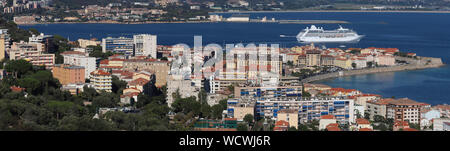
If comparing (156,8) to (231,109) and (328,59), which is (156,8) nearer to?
(328,59)

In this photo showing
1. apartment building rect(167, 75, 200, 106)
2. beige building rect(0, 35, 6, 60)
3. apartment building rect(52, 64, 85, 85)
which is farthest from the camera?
beige building rect(0, 35, 6, 60)

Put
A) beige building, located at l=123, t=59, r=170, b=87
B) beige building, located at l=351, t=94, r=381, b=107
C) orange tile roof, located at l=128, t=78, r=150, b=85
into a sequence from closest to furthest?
beige building, located at l=351, t=94, r=381, b=107
orange tile roof, located at l=128, t=78, r=150, b=85
beige building, located at l=123, t=59, r=170, b=87

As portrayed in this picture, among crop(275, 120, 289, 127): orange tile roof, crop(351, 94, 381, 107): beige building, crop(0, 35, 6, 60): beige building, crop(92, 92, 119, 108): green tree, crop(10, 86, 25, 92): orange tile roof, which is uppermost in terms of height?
crop(0, 35, 6, 60): beige building

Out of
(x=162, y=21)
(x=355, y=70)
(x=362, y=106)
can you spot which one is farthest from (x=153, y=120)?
(x=162, y=21)

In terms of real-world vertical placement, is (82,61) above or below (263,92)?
above

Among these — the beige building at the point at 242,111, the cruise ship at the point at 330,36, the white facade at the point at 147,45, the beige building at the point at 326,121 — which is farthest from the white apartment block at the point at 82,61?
the cruise ship at the point at 330,36

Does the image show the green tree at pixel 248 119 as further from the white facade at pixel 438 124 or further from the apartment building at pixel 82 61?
the apartment building at pixel 82 61

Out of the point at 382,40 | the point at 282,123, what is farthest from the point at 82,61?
the point at 382,40

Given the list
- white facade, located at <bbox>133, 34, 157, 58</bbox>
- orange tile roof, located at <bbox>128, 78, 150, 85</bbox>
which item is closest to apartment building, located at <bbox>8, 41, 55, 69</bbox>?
orange tile roof, located at <bbox>128, 78, 150, 85</bbox>

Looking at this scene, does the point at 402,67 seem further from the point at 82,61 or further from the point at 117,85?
the point at 117,85

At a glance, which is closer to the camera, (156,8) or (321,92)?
(321,92)

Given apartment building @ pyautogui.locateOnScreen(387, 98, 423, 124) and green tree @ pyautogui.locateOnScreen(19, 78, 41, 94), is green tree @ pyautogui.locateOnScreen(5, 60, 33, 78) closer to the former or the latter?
green tree @ pyautogui.locateOnScreen(19, 78, 41, 94)
